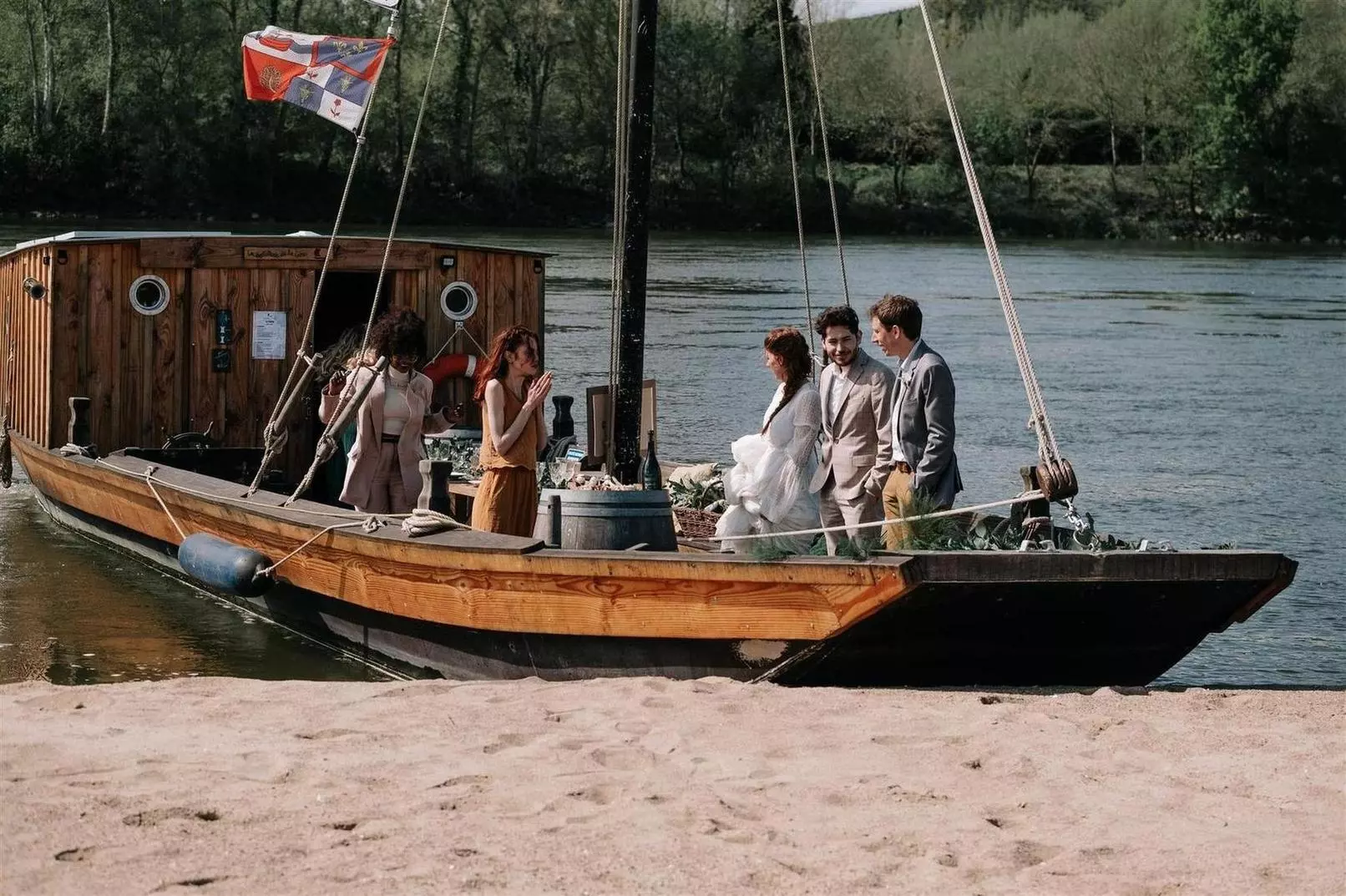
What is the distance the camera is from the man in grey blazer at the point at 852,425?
8.16 metres

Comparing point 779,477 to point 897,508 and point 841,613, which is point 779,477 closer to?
point 897,508

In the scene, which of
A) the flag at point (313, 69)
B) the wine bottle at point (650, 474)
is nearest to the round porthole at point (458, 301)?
the flag at point (313, 69)

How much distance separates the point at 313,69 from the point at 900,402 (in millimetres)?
5049

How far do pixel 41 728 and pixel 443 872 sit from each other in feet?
7.76

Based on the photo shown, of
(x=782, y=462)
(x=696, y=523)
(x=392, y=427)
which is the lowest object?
(x=696, y=523)

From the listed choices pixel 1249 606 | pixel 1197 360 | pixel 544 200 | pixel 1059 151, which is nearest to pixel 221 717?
pixel 1249 606

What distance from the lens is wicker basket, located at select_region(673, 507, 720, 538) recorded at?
10.0 meters

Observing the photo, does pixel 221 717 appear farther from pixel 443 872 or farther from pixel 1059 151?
pixel 1059 151

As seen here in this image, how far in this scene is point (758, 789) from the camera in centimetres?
643

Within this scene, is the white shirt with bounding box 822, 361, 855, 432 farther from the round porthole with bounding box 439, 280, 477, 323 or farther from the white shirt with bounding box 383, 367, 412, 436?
Result: the round porthole with bounding box 439, 280, 477, 323

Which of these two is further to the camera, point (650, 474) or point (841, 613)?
point (650, 474)

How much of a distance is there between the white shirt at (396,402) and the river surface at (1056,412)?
1286 millimetres

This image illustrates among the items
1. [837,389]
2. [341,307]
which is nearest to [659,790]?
[837,389]

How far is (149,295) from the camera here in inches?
486
